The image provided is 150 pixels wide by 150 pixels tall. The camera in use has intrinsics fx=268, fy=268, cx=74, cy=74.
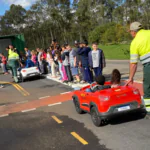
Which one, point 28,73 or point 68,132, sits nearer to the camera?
point 68,132

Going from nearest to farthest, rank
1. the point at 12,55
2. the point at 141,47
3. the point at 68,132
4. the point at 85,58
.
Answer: the point at 141,47 < the point at 68,132 < the point at 85,58 < the point at 12,55

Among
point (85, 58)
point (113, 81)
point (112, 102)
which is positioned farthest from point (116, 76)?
point (85, 58)

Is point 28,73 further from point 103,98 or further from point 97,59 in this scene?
point 103,98

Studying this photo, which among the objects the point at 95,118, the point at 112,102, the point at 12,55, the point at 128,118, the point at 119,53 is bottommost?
the point at 128,118

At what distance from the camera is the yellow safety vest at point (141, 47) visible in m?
5.05

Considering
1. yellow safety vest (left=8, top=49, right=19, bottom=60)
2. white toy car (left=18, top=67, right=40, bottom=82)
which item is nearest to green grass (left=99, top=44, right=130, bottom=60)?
white toy car (left=18, top=67, right=40, bottom=82)

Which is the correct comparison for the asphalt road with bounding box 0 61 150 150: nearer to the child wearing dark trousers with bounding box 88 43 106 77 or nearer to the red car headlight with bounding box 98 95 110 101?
the red car headlight with bounding box 98 95 110 101

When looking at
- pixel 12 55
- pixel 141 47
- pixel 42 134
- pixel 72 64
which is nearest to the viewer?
pixel 141 47

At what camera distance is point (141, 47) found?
5090 mm

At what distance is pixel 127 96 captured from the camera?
5980 mm

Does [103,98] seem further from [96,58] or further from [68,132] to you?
[96,58]

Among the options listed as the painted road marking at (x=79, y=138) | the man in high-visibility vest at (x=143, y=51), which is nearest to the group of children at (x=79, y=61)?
the painted road marking at (x=79, y=138)

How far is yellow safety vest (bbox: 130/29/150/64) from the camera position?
199 inches

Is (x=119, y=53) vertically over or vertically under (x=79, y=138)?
over
